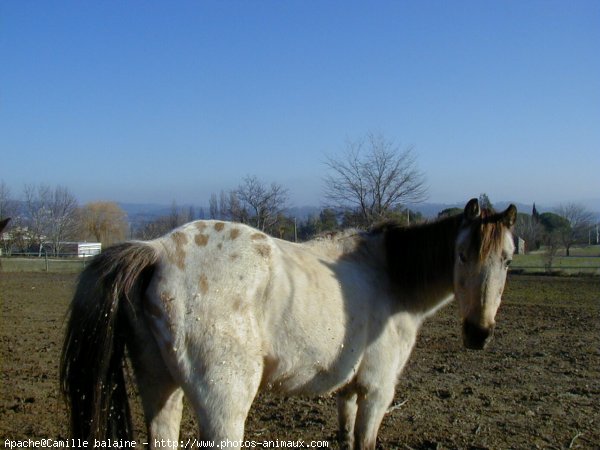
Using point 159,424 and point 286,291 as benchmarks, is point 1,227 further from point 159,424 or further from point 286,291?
point 286,291

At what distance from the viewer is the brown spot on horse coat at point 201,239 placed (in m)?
3.11

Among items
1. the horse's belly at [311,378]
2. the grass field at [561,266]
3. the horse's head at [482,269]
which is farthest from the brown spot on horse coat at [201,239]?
the grass field at [561,266]

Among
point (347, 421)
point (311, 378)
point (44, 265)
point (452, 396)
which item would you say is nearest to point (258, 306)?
point (311, 378)

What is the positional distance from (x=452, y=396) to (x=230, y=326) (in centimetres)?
415

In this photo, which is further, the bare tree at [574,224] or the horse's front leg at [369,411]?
the bare tree at [574,224]

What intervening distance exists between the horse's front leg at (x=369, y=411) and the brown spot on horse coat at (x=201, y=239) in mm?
1477

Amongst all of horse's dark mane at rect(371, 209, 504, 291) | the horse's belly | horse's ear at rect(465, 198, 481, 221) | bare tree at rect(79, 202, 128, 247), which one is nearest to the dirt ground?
the horse's belly

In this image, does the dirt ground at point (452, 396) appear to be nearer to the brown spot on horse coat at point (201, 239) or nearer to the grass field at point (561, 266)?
the brown spot on horse coat at point (201, 239)

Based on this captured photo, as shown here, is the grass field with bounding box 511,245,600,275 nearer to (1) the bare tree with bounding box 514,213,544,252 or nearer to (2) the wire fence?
(1) the bare tree with bounding box 514,213,544,252

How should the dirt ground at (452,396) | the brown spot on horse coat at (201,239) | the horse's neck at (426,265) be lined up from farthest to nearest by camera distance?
the dirt ground at (452,396)
the horse's neck at (426,265)
the brown spot on horse coat at (201,239)

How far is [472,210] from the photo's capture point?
12.5ft

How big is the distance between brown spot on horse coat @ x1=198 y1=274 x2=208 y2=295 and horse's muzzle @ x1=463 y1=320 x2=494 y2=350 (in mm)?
1762

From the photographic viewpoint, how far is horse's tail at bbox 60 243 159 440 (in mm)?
3002

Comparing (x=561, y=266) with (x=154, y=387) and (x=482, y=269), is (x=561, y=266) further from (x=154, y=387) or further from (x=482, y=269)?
(x=154, y=387)
